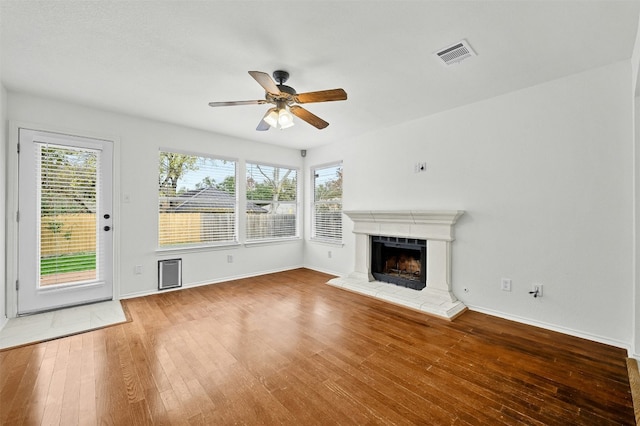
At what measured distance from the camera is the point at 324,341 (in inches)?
98.7

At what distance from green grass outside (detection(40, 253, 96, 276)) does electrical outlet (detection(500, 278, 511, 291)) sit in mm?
5112

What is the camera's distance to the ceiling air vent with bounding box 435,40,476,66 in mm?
2146

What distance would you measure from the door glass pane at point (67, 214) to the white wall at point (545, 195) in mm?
4426

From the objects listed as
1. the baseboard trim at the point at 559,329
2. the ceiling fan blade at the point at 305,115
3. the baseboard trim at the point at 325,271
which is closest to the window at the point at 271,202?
the baseboard trim at the point at 325,271

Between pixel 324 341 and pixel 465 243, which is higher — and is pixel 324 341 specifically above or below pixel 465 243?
below

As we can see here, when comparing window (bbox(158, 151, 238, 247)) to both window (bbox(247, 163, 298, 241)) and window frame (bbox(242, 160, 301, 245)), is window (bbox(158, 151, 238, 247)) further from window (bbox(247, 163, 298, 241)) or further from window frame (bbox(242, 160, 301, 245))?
window (bbox(247, 163, 298, 241))

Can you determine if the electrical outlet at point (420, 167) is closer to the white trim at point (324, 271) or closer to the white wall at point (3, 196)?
the white trim at point (324, 271)

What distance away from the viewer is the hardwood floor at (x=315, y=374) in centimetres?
160

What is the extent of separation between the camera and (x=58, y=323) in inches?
113

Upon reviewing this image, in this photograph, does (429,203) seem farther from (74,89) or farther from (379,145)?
(74,89)

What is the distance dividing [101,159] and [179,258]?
1716 mm

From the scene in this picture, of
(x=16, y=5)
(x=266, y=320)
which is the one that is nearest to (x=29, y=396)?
(x=266, y=320)

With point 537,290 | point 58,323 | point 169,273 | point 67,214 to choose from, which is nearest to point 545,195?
point 537,290

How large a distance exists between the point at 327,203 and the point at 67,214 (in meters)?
3.91
